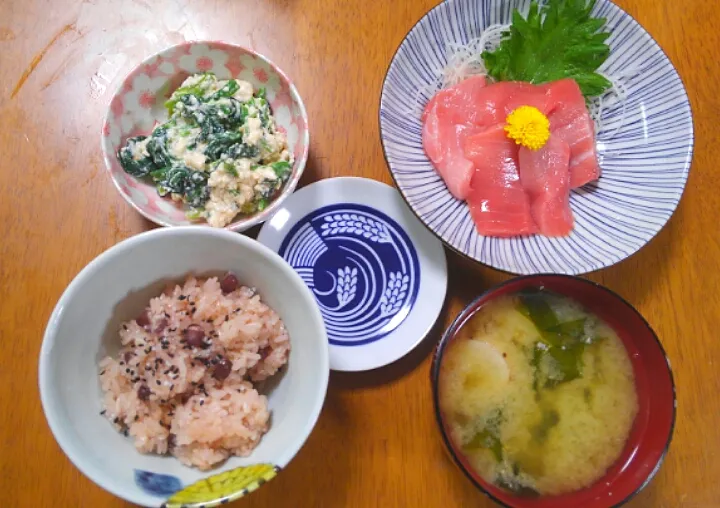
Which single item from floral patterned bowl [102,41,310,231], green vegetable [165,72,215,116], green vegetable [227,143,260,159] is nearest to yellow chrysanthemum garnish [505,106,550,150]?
floral patterned bowl [102,41,310,231]

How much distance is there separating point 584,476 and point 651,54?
104 centimetres

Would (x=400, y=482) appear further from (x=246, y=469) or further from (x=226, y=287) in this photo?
(x=226, y=287)

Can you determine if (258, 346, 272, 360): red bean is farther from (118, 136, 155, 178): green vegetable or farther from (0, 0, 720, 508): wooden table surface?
(118, 136, 155, 178): green vegetable

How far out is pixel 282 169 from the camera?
141 centimetres

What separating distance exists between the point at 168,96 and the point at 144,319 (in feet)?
1.98

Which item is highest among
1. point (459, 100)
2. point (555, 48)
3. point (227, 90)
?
point (555, 48)

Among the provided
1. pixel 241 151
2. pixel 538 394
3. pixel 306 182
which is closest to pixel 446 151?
pixel 306 182

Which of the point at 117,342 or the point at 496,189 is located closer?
the point at 117,342

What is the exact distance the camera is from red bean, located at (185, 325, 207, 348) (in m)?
1.16

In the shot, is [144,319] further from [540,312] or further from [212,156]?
[540,312]

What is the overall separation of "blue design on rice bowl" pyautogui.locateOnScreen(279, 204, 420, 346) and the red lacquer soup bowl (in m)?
0.25

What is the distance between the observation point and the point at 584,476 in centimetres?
127

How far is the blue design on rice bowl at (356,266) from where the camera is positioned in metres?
1.46

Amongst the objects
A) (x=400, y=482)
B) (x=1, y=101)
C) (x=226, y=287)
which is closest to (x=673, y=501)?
(x=400, y=482)
